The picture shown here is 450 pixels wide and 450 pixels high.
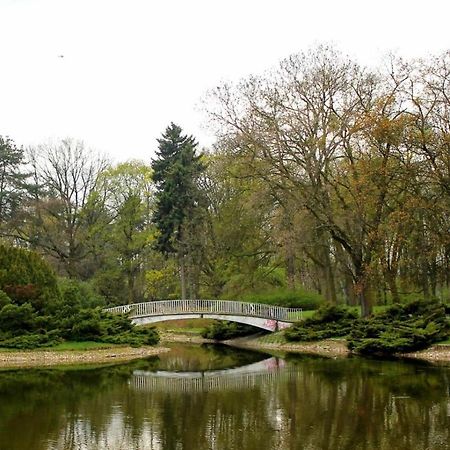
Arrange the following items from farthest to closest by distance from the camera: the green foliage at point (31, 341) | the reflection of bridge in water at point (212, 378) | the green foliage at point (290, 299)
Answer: the green foliage at point (290, 299), the green foliage at point (31, 341), the reflection of bridge in water at point (212, 378)

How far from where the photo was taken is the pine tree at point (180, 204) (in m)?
44.8

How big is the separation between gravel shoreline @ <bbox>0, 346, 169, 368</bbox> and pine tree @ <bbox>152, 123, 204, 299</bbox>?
42.6 feet

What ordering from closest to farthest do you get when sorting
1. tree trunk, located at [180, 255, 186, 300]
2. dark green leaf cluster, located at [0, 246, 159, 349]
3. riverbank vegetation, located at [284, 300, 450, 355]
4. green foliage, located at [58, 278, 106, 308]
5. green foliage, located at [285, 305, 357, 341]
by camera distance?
riverbank vegetation, located at [284, 300, 450, 355] → dark green leaf cluster, located at [0, 246, 159, 349] → green foliage, located at [58, 278, 106, 308] → green foliage, located at [285, 305, 357, 341] → tree trunk, located at [180, 255, 186, 300]

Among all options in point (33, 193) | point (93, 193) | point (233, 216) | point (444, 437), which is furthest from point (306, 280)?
point (444, 437)

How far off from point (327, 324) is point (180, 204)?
14.8m

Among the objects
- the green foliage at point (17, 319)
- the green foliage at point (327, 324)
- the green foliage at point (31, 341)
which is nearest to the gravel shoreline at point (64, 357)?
the green foliage at point (31, 341)

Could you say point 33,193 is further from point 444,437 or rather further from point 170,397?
point 444,437

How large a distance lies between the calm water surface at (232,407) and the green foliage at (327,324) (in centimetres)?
573

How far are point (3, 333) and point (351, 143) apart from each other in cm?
1918

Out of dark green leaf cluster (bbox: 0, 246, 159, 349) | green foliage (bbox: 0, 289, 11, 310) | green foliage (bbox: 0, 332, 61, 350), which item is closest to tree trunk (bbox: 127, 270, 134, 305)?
dark green leaf cluster (bbox: 0, 246, 159, 349)

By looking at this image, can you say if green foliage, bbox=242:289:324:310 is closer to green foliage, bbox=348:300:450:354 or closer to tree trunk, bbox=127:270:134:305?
green foliage, bbox=348:300:450:354

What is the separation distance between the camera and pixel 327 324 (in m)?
34.5

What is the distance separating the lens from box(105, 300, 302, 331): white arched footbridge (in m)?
38.1

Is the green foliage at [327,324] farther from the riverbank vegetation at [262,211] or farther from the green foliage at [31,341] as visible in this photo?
the green foliage at [31,341]
